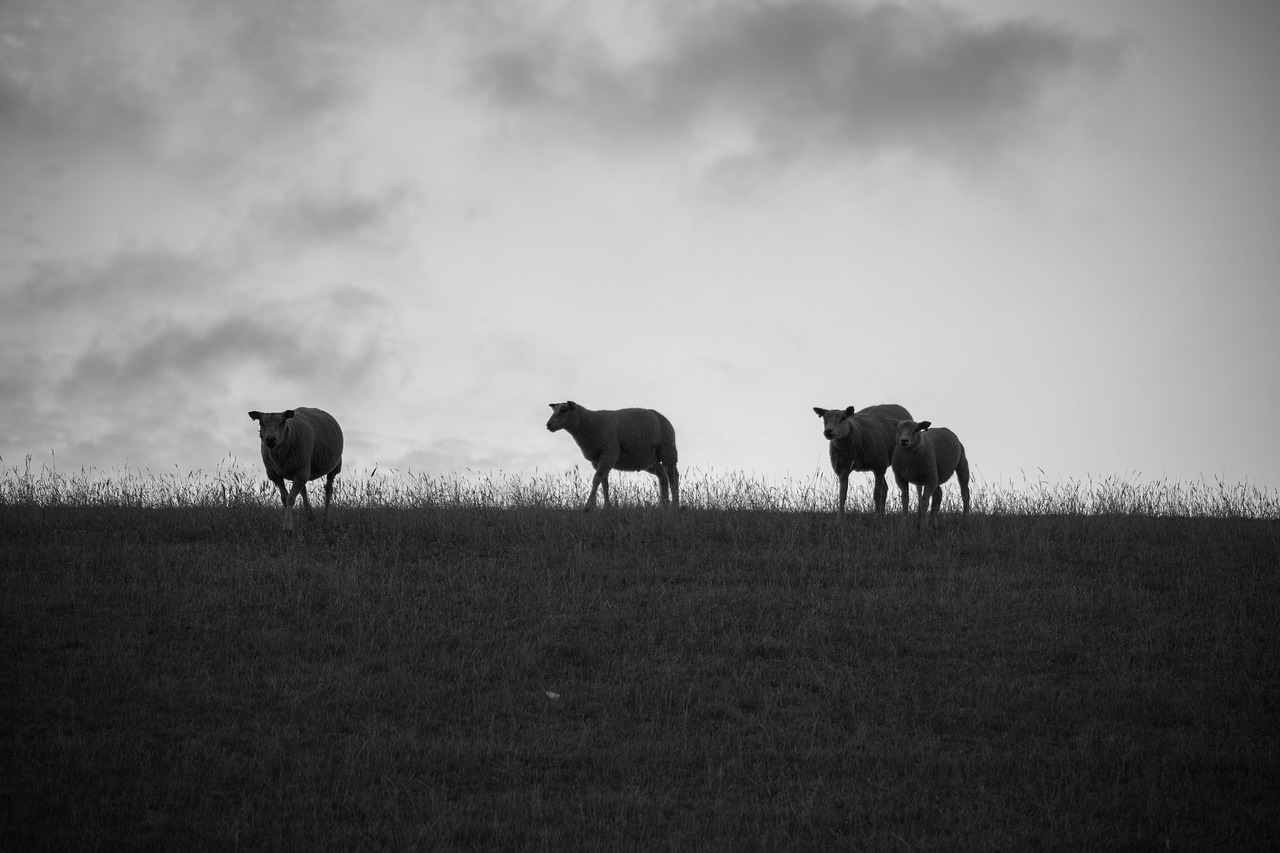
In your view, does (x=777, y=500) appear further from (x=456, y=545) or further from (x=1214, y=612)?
(x=1214, y=612)

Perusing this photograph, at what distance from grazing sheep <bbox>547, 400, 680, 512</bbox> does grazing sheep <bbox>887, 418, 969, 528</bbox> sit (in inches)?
191

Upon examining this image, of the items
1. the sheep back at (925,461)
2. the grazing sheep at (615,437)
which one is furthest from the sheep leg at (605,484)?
the sheep back at (925,461)

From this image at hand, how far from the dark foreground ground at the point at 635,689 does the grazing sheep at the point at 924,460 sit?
1.88 metres

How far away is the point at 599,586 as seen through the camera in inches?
574

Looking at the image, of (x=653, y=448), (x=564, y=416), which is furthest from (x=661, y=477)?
(x=564, y=416)

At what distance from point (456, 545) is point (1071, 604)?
380 inches

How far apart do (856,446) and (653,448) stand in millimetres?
4722

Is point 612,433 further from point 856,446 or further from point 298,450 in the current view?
point 298,450

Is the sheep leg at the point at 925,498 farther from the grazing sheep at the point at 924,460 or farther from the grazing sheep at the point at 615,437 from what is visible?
the grazing sheep at the point at 615,437

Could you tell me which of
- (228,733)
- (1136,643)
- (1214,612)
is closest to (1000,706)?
(1136,643)

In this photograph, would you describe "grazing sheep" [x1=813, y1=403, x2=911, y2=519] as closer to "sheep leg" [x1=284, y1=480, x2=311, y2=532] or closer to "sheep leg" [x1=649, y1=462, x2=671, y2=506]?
"sheep leg" [x1=649, y1=462, x2=671, y2=506]

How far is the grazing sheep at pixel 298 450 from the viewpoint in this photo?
18547 mm

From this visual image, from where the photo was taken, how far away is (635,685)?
35.7 ft

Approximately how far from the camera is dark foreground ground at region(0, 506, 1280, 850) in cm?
793
